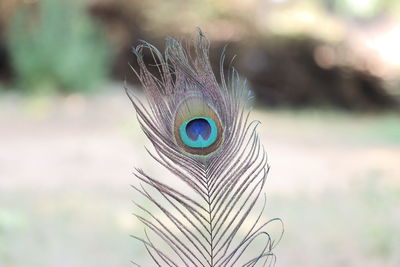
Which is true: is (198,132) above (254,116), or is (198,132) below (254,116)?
below

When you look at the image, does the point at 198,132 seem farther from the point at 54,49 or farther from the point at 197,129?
the point at 54,49

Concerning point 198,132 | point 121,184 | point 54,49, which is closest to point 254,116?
point 54,49

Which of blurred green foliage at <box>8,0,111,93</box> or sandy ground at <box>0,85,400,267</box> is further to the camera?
blurred green foliage at <box>8,0,111,93</box>

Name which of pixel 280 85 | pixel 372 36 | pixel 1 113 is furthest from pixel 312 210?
pixel 372 36

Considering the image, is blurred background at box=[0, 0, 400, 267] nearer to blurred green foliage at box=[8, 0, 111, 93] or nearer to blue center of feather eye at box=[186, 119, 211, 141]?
blurred green foliage at box=[8, 0, 111, 93]

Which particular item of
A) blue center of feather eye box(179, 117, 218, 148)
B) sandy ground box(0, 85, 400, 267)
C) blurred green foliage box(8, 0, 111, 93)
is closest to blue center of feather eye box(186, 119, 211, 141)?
blue center of feather eye box(179, 117, 218, 148)

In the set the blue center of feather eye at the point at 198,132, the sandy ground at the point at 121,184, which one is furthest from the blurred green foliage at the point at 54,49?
the blue center of feather eye at the point at 198,132

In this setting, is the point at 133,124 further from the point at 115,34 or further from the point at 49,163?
the point at 115,34
